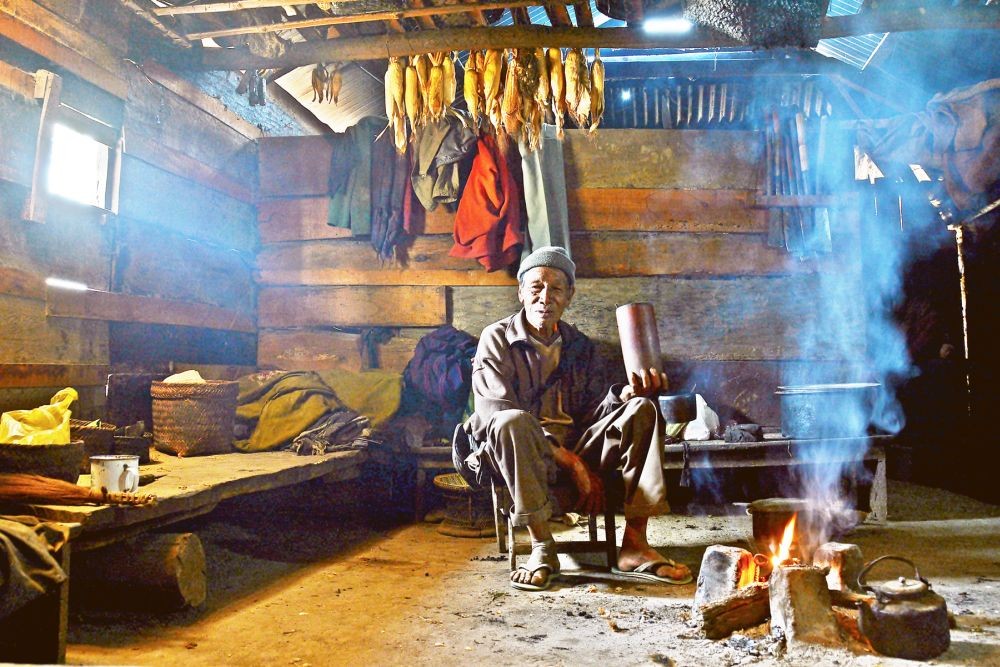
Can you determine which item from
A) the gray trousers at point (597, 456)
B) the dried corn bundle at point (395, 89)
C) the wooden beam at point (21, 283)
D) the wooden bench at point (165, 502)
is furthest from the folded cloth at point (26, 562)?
the dried corn bundle at point (395, 89)

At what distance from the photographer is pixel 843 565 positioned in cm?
279

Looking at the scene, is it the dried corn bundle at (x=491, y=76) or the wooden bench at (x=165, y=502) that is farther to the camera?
the dried corn bundle at (x=491, y=76)

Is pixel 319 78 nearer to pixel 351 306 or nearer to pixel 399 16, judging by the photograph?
pixel 399 16

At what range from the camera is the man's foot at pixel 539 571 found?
333cm

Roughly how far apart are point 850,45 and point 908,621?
19.3 feet

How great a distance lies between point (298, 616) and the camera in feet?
9.78

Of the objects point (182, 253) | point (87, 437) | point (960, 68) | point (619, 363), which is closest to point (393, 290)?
point (182, 253)

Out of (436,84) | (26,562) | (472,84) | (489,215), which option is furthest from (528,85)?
(26,562)

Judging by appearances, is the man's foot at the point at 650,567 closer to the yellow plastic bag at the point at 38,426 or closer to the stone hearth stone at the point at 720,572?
the stone hearth stone at the point at 720,572

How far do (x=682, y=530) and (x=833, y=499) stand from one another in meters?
1.16

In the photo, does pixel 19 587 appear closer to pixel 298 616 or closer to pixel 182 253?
pixel 298 616

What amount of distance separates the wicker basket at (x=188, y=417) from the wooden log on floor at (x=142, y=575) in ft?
4.53

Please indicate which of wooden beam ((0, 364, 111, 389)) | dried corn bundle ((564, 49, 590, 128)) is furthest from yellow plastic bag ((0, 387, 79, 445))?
dried corn bundle ((564, 49, 590, 128))

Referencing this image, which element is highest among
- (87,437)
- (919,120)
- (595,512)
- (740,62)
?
(740,62)
